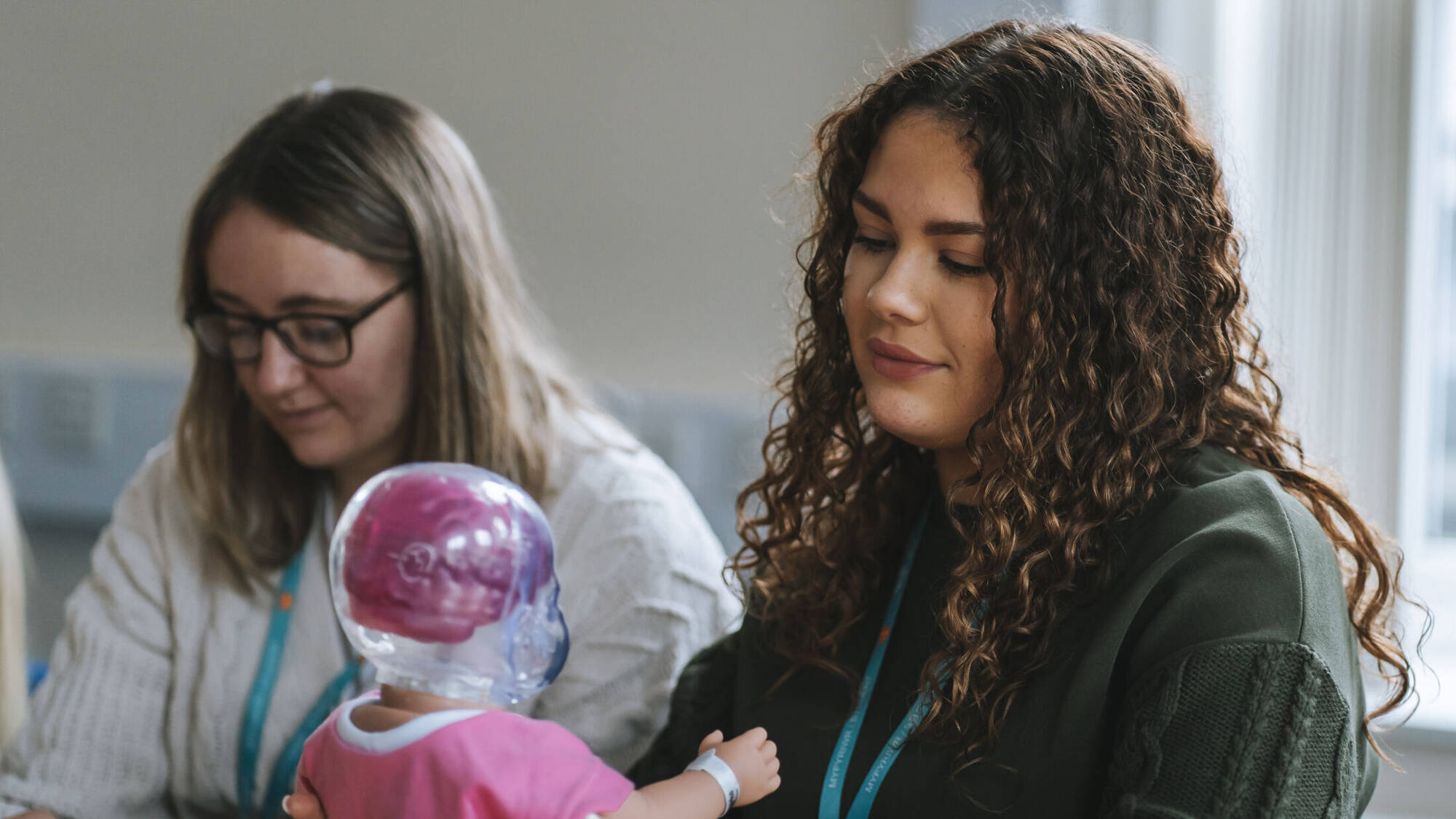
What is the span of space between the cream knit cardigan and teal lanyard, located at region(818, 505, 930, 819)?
17.3 inches

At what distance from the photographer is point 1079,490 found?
4.12ft

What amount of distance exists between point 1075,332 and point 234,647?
1.34 meters

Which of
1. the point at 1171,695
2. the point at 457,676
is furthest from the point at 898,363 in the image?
the point at 457,676

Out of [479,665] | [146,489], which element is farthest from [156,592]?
[479,665]

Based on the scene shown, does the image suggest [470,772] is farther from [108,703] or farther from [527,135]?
[527,135]

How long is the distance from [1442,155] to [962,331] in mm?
1547

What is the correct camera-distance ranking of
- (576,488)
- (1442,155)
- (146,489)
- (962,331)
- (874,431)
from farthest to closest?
(1442,155)
(146,489)
(576,488)
(874,431)
(962,331)

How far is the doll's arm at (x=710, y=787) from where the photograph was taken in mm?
1104

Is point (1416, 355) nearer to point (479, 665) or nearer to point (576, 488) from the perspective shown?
point (576, 488)

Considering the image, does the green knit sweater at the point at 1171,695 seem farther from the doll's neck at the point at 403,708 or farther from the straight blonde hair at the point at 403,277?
the straight blonde hair at the point at 403,277

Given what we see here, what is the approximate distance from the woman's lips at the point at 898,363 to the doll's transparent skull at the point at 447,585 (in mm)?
383

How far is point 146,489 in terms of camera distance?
2.05 meters

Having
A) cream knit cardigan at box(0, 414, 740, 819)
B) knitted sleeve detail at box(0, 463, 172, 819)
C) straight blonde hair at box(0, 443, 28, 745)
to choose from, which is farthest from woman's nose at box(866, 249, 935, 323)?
straight blonde hair at box(0, 443, 28, 745)

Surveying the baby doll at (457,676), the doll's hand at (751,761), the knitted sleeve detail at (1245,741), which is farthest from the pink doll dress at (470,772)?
the knitted sleeve detail at (1245,741)
